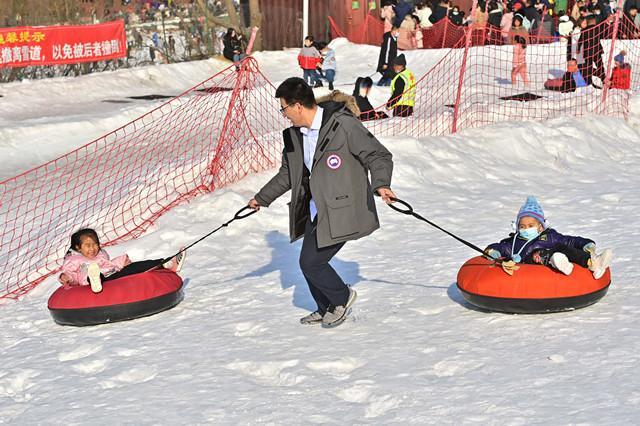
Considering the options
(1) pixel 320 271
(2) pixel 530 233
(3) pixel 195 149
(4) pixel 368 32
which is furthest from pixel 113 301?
(4) pixel 368 32

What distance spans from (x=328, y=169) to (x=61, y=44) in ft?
56.2

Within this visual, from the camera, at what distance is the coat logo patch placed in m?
6.13

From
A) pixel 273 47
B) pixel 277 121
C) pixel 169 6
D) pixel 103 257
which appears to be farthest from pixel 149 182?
pixel 169 6

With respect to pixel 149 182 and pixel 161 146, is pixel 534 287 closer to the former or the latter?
Answer: pixel 149 182

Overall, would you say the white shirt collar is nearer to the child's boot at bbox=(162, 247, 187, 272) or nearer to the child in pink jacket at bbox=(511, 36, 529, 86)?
the child's boot at bbox=(162, 247, 187, 272)

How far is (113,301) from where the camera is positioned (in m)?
7.05

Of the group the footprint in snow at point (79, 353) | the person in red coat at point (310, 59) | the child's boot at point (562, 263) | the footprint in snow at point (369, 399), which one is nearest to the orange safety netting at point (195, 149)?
the footprint in snow at point (79, 353)

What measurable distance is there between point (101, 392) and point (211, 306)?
1719 mm

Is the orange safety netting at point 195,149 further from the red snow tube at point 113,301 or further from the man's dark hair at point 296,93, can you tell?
the man's dark hair at point 296,93

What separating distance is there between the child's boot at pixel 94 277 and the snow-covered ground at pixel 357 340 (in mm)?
293

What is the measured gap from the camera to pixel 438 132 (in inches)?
548

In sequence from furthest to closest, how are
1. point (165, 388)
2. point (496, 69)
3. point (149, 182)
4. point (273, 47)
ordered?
point (273, 47)
point (496, 69)
point (149, 182)
point (165, 388)

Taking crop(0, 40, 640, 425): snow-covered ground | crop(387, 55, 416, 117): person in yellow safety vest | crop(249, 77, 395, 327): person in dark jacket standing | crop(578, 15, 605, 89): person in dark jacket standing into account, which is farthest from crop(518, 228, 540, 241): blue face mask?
crop(578, 15, 605, 89): person in dark jacket standing

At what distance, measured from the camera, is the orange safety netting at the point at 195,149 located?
10.5m
